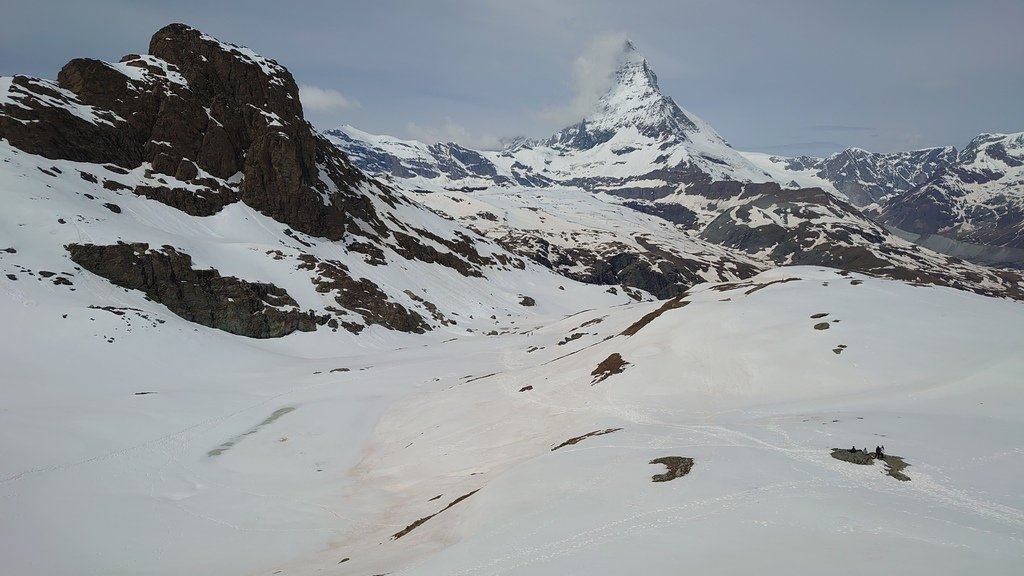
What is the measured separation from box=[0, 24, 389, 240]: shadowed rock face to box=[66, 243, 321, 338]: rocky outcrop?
25.0 metres

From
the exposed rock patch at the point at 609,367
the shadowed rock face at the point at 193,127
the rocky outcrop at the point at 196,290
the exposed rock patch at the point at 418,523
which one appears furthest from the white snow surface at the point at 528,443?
the shadowed rock face at the point at 193,127

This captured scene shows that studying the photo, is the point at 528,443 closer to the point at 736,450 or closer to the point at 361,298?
the point at 736,450

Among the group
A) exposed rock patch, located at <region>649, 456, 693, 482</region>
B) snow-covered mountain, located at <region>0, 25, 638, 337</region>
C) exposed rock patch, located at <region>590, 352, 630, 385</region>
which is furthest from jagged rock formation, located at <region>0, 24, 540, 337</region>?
exposed rock patch, located at <region>649, 456, 693, 482</region>

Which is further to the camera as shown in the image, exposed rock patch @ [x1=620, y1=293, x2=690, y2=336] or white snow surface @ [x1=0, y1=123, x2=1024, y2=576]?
exposed rock patch @ [x1=620, y1=293, x2=690, y2=336]

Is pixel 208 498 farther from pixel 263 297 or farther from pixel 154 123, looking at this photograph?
pixel 154 123

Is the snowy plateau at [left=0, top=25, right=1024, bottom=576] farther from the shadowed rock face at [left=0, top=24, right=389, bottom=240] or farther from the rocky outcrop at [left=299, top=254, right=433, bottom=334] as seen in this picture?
the shadowed rock face at [left=0, top=24, right=389, bottom=240]

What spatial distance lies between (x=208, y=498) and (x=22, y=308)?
43190 mm

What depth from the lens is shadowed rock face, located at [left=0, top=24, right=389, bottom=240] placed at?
3536 inches

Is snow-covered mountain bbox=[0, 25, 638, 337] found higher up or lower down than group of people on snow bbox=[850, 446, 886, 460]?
higher up

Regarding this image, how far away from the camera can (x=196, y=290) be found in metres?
75.6

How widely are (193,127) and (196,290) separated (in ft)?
147

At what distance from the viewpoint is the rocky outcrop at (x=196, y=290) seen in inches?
2707

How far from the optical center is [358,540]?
79.5 feet

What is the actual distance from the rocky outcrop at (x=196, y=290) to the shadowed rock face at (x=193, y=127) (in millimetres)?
24975
